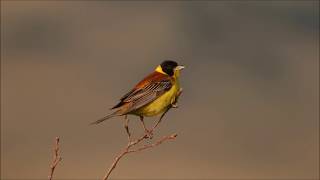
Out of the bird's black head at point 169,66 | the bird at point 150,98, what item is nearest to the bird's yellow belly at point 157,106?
the bird at point 150,98

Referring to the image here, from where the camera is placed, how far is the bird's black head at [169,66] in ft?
34.8

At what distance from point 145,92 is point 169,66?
138 centimetres

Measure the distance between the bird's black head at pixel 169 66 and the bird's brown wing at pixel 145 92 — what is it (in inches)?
20.8

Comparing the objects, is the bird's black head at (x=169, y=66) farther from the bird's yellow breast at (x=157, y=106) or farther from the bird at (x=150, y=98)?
the bird's yellow breast at (x=157, y=106)

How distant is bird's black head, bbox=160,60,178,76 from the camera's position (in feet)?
34.8

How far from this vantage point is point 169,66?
35.3 feet

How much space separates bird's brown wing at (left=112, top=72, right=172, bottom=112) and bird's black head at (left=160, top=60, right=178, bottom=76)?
0.53 m

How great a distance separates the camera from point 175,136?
627cm

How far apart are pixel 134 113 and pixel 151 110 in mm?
305

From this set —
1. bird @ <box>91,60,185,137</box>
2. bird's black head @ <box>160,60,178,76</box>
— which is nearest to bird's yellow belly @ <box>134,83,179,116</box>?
bird @ <box>91,60,185,137</box>

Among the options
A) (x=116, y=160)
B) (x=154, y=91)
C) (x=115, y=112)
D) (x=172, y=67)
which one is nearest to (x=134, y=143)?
(x=116, y=160)

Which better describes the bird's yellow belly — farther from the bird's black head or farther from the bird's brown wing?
the bird's black head

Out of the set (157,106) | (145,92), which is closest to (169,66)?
(145,92)

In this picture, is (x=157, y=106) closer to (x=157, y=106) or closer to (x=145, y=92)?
(x=157, y=106)
